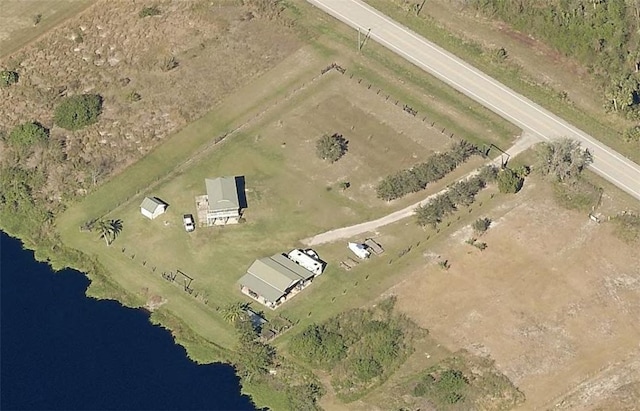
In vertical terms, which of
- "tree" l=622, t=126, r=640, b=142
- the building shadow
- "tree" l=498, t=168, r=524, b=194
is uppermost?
"tree" l=622, t=126, r=640, b=142


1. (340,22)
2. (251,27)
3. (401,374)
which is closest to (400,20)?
(340,22)

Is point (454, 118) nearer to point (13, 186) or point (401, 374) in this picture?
point (401, 374)

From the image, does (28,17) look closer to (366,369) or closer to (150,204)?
(150,204)

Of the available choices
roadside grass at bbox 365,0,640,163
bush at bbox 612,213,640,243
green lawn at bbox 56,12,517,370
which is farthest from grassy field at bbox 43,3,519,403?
bush at bbox 612,213,640,243

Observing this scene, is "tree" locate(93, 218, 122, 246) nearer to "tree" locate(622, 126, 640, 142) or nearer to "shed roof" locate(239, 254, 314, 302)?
"shed roof" locate(239, 254, 314, 302)

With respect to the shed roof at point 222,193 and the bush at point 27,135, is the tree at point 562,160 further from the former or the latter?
the bush at point 27,135

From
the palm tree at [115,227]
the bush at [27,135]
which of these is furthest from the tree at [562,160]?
the bush at [27,135]
